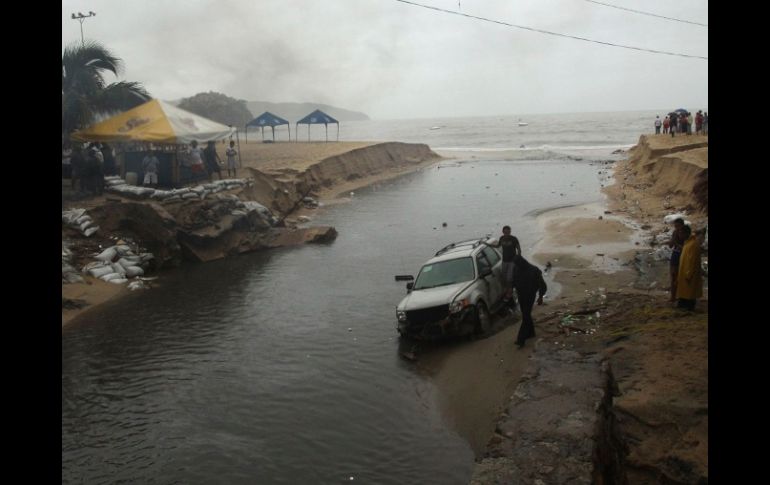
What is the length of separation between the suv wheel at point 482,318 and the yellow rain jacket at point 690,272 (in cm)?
358

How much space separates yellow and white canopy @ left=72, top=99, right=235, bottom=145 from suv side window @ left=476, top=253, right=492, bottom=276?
47.1 feet

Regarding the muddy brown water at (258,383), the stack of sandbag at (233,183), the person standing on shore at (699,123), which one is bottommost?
the muddy brown water at (258,383)

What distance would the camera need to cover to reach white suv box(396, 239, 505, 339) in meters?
11.8

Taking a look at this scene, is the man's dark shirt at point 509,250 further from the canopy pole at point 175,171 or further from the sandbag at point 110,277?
the canopy pole at point 175,171

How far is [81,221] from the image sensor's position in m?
19.6

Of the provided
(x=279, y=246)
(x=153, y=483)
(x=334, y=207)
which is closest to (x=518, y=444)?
(x=153, y=483)

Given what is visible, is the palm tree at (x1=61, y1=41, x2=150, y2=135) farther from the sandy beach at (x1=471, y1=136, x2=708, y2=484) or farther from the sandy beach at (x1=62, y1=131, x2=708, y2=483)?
the sandy beach at (x1=471, y1=136, x2=708, y2=484)

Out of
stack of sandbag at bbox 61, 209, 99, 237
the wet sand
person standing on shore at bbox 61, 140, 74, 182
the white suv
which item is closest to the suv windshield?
the white suv

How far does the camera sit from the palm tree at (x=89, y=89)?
78.7 ft

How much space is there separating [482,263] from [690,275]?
13.8ft

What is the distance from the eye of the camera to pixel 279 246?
2289 centimetres

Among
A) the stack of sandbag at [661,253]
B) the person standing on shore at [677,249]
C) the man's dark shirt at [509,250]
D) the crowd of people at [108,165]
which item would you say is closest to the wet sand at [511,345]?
the stack of sandbag at [661,253]

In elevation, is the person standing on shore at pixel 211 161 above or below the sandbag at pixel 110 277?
above
